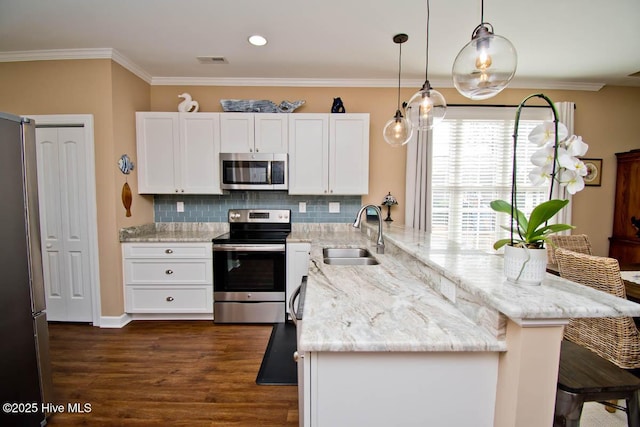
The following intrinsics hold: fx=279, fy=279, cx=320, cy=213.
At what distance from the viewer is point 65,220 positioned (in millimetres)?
2863

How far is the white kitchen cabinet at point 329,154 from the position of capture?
314 cm

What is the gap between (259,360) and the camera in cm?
230

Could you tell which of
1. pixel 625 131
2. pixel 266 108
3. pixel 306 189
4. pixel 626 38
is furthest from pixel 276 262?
pixel 625 131

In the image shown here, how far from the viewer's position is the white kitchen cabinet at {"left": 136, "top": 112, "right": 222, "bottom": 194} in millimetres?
3105

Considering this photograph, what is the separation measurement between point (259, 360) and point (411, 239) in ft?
5.18

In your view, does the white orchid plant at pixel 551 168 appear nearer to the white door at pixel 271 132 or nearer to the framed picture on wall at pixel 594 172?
the white door at pixel 271 132

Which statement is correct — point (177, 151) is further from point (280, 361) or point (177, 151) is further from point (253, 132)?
point (280, 361)

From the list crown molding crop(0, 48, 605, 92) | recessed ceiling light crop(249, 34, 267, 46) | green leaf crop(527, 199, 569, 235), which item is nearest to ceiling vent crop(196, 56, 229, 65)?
crown molding crop(0, 48, 605, 92)

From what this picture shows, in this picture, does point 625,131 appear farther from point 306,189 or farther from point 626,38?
point 306,189

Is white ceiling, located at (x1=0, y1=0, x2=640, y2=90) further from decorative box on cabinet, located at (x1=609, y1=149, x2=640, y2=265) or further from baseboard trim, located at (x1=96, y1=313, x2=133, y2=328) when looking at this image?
baseboard trim, located at (x1=96, y1=313, x2=133, y2=328)

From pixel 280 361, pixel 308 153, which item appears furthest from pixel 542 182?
pixel 308 153

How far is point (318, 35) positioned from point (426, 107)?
4.02 feet

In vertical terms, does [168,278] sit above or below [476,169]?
below

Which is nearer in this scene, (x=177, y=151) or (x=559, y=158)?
(x=559, y=158)
